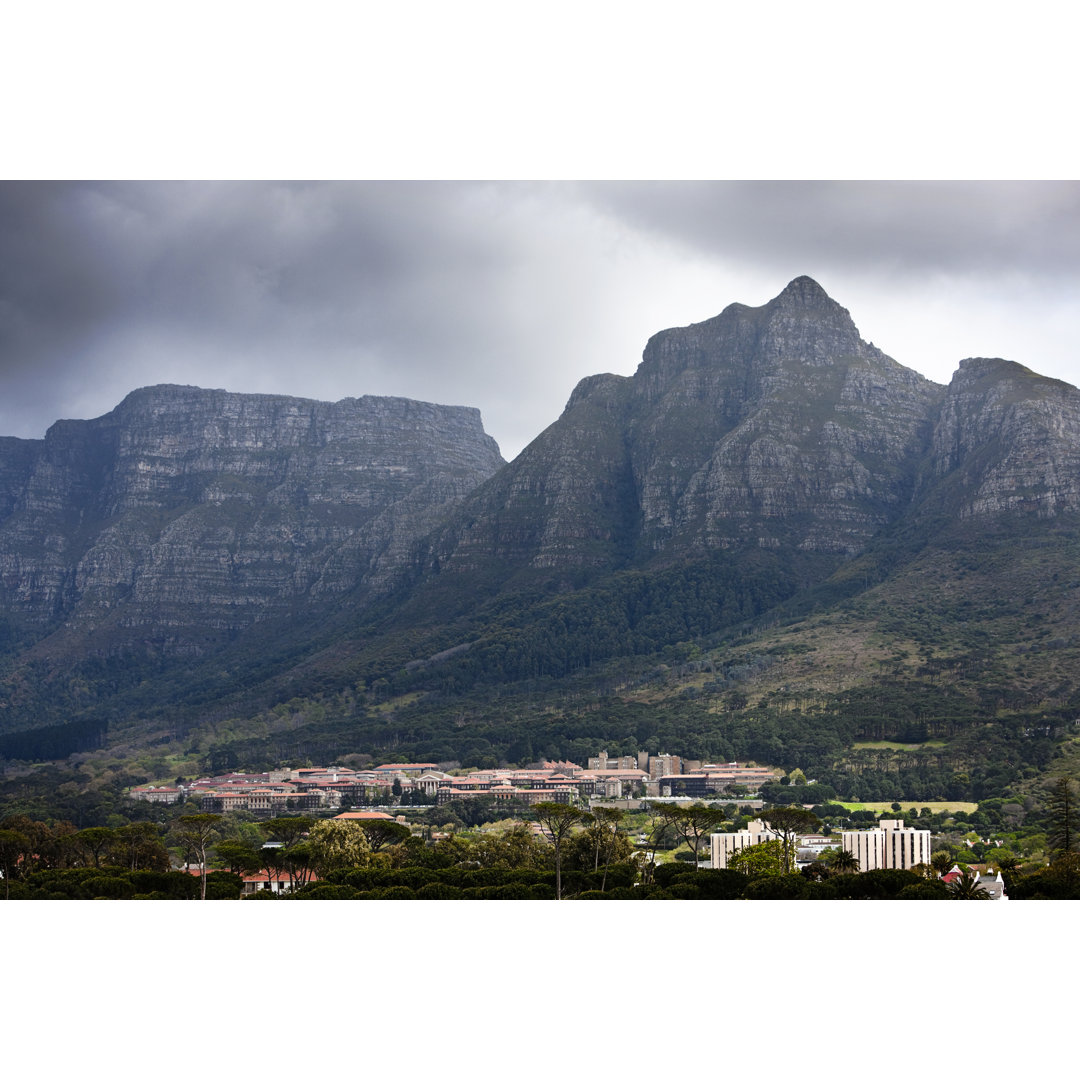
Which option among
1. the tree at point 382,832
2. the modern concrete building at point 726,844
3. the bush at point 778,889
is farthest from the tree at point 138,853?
the bush at point 778,889

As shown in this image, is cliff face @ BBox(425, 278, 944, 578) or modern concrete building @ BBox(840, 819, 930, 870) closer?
modern concrete building @ BBox(840, 819, 930, 870)

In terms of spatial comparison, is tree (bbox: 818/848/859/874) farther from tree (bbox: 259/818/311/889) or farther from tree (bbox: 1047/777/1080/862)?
tree (bbox: 259/818/311/889)

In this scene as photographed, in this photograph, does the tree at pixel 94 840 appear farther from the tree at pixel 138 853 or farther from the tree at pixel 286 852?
the tree at pixel 286 852

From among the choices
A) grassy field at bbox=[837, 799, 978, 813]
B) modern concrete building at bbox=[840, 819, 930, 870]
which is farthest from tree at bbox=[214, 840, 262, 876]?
grassy field at bbox=[837, 799, 978, 813]

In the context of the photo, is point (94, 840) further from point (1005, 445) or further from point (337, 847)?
point (1005, 445)

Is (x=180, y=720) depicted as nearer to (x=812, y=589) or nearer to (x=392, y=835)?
(x=812, y=589)

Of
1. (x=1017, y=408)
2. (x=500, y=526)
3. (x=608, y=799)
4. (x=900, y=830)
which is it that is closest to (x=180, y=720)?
(x=500, y=526)
